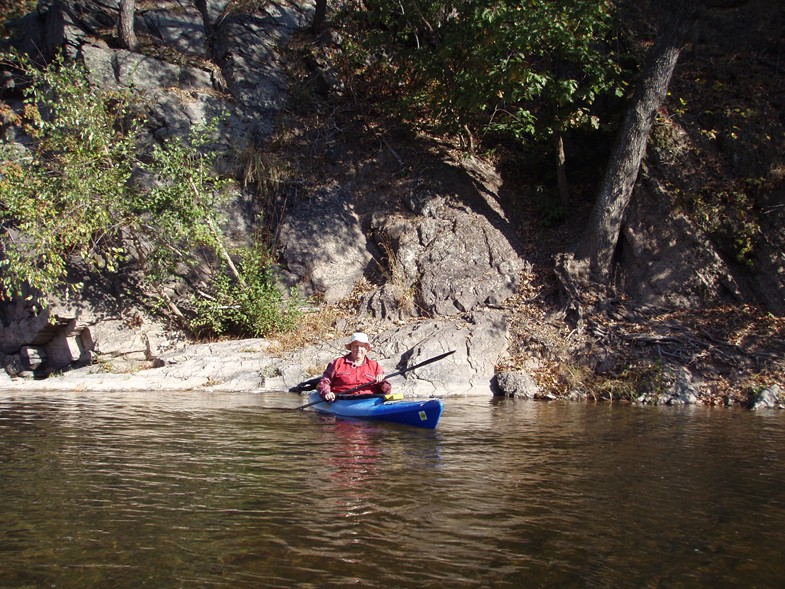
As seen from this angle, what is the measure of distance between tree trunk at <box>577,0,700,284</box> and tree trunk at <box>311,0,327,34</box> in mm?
9387

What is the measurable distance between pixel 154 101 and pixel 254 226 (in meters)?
4.07

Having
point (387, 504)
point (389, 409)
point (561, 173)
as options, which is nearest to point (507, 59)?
point (561, 173)

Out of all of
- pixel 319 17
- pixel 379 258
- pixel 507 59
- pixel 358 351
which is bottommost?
pixel 358 351

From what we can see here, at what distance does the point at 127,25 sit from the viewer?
16.7 meters

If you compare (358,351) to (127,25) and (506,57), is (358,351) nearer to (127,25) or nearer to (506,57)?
(506,57)

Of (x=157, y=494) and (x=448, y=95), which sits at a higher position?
(x=448, y=95)

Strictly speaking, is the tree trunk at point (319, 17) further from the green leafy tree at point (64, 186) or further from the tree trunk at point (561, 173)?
the tree trunk at point (561, 173)

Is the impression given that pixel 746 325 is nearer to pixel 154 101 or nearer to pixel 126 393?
pixel 126 393

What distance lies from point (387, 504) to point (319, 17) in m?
16.8

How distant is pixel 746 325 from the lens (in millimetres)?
11797

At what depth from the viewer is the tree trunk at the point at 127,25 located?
1672 cm

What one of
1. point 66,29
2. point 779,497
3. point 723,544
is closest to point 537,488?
point 723,544

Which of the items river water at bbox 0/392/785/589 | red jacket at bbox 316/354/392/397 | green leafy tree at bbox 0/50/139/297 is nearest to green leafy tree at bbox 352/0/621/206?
red jacket at bbox 316/354/392/397

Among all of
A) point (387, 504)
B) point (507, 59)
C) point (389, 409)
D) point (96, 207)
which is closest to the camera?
point (387, 504)
